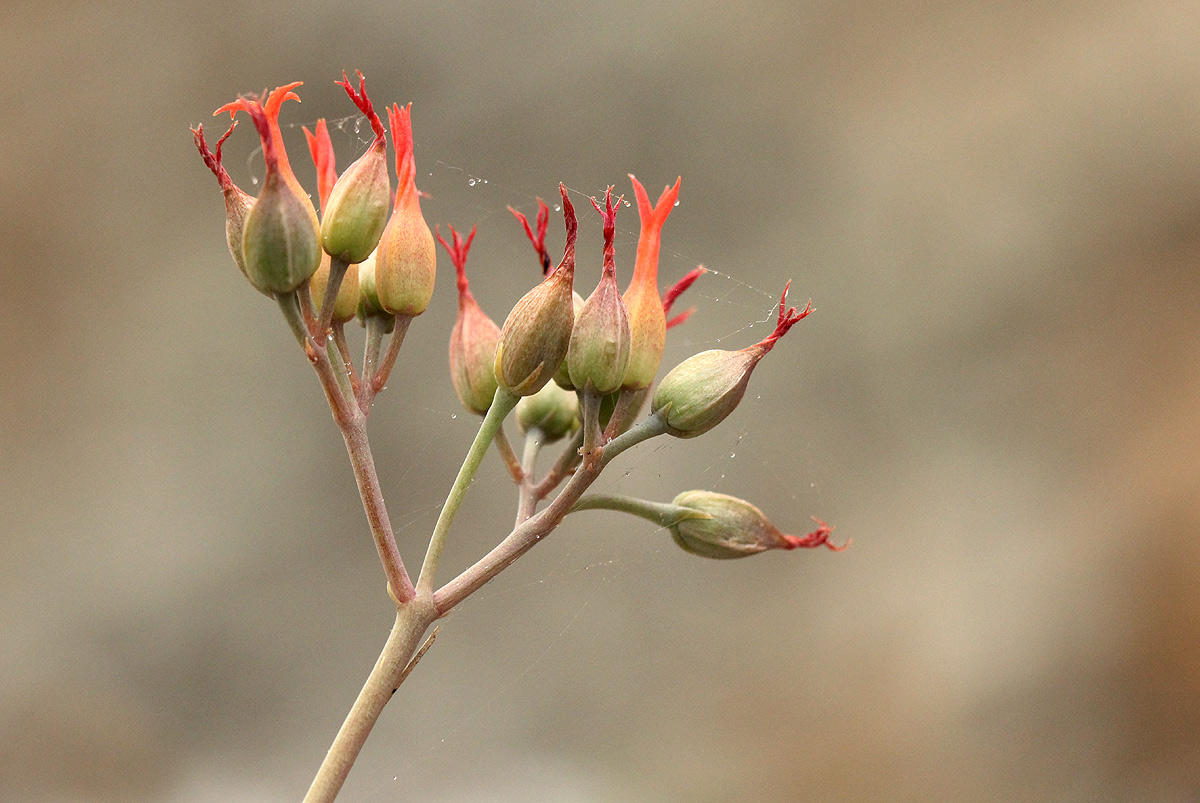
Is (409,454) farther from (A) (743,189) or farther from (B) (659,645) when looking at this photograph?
(A) (743,189)

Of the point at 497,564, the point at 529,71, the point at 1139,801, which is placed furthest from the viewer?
the point at 529,71

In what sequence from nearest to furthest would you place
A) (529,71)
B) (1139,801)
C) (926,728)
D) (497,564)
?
(497,564)
(1139,801)
(926,728)
(529,71)

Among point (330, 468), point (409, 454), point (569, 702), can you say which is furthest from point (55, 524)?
point (569, 702)

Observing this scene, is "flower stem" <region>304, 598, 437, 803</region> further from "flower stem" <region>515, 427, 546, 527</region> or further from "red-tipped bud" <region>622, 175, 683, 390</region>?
"red-tipped bud" <region>622, 175, 683, 390</region>

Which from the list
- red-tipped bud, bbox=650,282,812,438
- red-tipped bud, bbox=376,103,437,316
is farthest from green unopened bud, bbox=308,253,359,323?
red-tipped bud, bbox=650,282,812,438

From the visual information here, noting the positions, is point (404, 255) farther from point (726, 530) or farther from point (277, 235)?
point (726, 530)
